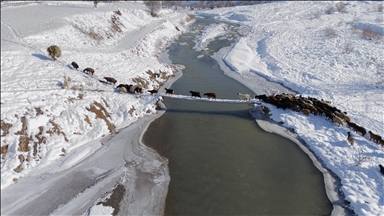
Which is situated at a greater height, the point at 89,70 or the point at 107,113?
the point at 89,70

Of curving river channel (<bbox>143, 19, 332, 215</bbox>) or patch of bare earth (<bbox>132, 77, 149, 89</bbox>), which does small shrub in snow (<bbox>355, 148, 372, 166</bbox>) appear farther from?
patch of bare earth (<bbox>132, 77, 149, 89</bbox>)

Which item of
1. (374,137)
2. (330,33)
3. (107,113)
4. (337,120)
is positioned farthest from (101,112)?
(330,33)

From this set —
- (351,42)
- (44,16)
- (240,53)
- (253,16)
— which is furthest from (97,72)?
(253,16)

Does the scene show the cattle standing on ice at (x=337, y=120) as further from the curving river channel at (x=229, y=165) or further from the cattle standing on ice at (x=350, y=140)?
the curving river channel at (x=229, y=165)

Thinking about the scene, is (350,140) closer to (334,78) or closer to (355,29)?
(334,78)

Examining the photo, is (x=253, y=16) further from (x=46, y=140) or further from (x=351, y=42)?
(x=46, y=140)

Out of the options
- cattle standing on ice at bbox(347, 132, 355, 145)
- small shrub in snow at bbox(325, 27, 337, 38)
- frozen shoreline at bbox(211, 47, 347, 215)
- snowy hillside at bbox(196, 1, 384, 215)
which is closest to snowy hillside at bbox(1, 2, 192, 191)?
frozen shoreline at bbox(211, 47, 347, 215)
